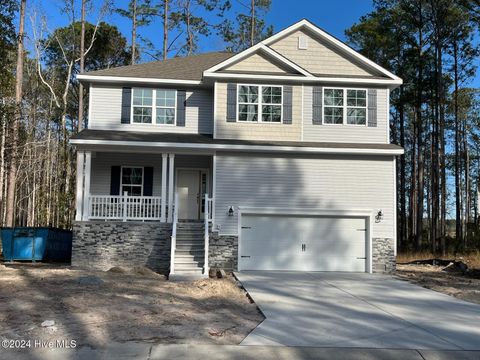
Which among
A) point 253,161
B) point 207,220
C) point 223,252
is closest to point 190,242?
point 207,220

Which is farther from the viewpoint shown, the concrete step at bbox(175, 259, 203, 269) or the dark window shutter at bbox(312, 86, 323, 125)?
the dark window shutter at bbox(312, 86, 323, 125)

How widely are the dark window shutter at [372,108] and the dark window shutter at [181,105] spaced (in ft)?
20.7

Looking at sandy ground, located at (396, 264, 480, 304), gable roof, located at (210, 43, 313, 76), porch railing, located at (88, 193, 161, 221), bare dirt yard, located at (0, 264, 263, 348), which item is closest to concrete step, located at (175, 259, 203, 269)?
porch railing, located at (88, 193, 161, 221)

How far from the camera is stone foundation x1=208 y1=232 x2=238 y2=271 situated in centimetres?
1445

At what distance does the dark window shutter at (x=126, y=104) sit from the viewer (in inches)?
632

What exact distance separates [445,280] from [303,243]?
14.0ft

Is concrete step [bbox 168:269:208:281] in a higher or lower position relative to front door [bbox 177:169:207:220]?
lower

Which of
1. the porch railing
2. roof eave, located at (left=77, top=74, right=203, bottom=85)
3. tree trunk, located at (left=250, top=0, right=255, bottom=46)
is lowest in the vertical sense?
the porch railing

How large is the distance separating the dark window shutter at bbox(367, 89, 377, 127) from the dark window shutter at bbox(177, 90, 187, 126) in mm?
6323

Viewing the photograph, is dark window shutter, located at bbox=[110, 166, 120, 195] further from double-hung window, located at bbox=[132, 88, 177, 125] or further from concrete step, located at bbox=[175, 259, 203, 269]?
concrete step, located at bbox=[175, 259, 203, 269]

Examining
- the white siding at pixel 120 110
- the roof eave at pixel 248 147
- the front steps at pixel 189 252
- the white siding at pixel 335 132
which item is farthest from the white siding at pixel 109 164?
the white siding at pixel 335 132

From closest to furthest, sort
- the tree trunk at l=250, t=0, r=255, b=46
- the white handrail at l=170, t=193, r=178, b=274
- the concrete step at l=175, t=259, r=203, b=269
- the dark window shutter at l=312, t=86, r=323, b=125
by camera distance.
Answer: the white handrail at l=170, t=193, r=178, b=274, the concrete step at l=175, t=259, r=203, b=269, the dark window shutter at l=312, t=86, r=323, b=125, the tree trunk at l=250, t=0, r=255, b=46

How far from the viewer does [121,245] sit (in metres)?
14.1

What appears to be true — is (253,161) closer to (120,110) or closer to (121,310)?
(120,110)
